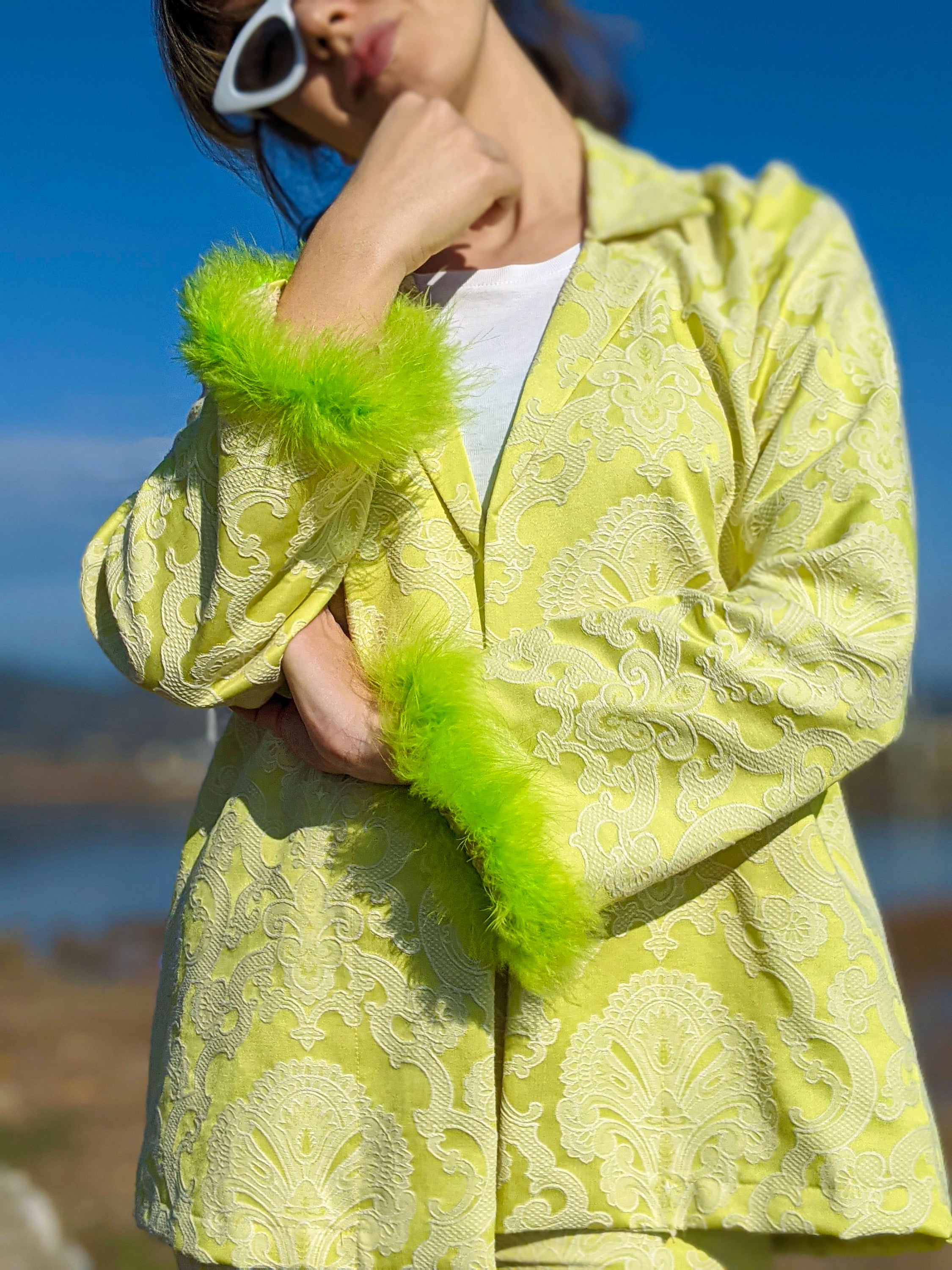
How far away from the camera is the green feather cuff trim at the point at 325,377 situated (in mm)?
844

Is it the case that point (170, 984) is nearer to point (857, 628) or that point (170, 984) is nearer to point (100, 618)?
point (100, 618)

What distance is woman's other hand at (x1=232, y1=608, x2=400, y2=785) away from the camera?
2.82ft

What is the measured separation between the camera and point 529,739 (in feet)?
2.72

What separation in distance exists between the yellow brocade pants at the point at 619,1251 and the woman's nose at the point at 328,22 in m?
0.97

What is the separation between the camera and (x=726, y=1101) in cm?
85

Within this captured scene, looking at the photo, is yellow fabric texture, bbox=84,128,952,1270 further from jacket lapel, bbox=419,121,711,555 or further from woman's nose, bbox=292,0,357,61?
woman's nose, bbox=292,0,357,61

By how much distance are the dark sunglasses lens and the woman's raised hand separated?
0.40ft

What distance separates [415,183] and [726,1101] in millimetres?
740

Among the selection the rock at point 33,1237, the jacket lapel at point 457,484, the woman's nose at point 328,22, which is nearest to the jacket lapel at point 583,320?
the jacket lapel at point 457,484

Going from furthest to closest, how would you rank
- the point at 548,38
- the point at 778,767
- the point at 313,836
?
1. the point at 548,38
2. the point at 313,836
3. the point at 778,767

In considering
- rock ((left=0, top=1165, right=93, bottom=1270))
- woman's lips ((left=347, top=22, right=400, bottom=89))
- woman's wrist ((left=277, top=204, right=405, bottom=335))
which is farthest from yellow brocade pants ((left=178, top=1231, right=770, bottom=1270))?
rock ((left=0, top=1165, right=93, bottom=1270))

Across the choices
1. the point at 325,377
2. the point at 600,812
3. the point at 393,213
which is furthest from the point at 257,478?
the point at 600,812

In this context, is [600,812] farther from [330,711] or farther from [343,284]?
[343,284]

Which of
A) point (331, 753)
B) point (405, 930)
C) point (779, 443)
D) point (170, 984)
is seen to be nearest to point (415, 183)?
point (779, 443)
